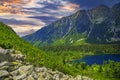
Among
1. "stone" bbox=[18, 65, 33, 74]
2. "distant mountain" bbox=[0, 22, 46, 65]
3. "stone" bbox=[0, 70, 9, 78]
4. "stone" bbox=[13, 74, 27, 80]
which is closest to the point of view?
"stone" bbox=[0, 70, 9, 78]

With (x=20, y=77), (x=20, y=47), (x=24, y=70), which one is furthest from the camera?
(x=20, y=47)

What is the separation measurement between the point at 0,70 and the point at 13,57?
25.3m

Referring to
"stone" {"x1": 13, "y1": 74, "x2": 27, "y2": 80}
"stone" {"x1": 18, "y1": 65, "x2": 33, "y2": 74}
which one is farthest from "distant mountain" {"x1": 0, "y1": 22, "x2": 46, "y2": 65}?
"stone" {"x1": 13, "y1": 74, "x2": 27, "y2": 80}

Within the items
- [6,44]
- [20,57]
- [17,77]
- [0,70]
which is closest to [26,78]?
[17,77]

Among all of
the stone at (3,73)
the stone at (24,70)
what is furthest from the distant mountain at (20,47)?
the stone at (3,73)

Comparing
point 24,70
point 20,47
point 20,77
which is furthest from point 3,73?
point 20,47

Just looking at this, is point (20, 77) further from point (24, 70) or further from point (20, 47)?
point (20, 47)

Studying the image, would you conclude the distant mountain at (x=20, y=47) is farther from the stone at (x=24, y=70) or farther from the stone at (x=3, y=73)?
the stone at (x=3, y=73)

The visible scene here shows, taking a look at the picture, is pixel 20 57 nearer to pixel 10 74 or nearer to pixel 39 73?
A: pixel 39 73

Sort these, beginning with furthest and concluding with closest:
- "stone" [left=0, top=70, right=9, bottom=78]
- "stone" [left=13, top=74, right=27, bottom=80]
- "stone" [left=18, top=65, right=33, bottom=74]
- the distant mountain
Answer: the distant mountain, "stone" [left=18, top=65, right=33, bottom=74], "stone" [left=13, top=74, right=27, bottom=80], "stone" [left=0, top=70, right=9, bottom=78]

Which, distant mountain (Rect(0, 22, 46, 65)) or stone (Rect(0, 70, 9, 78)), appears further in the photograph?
distant mountain (Rect(0, 22, 46, 65))

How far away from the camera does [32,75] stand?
8238cm

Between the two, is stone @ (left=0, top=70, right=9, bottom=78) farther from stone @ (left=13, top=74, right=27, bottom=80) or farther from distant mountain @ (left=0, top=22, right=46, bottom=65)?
distant mountain @ (left=0, top=22, right=46, bottom=65)

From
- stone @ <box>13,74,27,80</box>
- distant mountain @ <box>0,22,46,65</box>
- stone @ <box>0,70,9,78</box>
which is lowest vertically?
stone @ <box>13,74,27,80</box>
